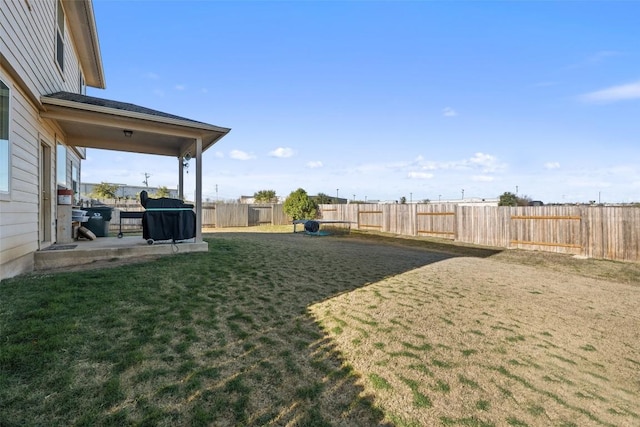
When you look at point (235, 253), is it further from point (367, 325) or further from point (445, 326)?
point (445, 326)

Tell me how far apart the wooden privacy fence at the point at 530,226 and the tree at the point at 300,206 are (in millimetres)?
4374

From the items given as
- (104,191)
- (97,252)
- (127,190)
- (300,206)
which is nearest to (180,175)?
(97,252)

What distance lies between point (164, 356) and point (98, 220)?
25.9ft

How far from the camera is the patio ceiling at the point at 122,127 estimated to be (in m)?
5.86

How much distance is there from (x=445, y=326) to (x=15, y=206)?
6.32 metres

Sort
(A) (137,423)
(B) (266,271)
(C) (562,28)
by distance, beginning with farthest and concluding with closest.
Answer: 1. (C) (562,28)
2. (B) (266,271)
3. (A) (137,423)

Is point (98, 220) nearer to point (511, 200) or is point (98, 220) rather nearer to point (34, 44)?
point (34, 44)

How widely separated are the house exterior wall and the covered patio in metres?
0.35

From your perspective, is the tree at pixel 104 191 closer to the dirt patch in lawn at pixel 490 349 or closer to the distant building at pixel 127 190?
the distant building at pixel 127 190

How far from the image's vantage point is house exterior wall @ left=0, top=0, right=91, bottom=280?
4086 mm

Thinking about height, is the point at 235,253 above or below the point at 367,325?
above

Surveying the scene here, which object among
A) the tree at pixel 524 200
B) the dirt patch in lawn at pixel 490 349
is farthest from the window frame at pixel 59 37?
the tree at pixel 524 200

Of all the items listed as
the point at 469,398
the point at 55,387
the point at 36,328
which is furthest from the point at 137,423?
the point at 469,398

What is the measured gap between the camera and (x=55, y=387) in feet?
7.25
